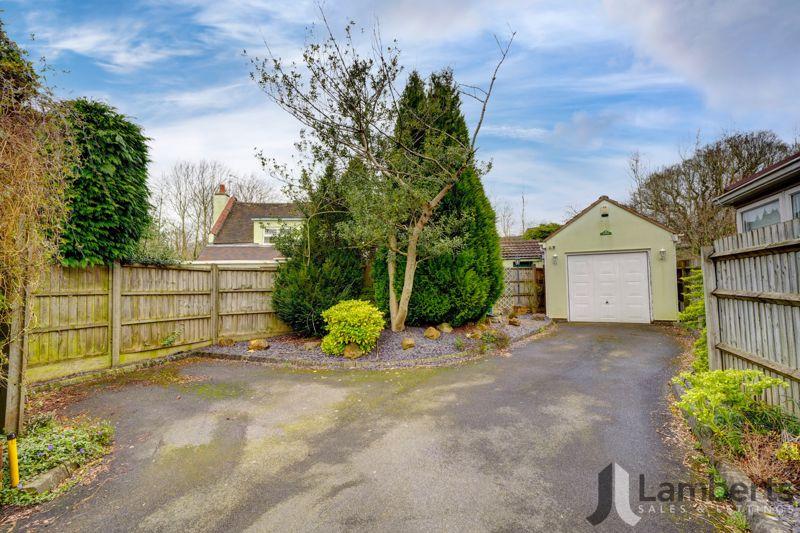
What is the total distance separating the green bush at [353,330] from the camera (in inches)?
280

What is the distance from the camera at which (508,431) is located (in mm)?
3785

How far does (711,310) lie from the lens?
443cm

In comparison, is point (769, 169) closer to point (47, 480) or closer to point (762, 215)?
point (762, 215)

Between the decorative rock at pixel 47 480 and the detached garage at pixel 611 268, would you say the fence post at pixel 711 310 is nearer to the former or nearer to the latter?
the decorative rock at pixel 47 480

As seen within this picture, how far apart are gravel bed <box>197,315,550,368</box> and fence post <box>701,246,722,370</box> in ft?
12.5

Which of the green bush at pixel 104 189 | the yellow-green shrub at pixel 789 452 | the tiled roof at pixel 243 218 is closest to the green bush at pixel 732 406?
the yellow-green shrub at pixel 789 452

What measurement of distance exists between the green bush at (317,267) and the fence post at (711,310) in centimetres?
662

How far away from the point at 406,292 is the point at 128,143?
5.97 meters

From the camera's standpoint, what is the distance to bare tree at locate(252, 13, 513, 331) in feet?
24.6

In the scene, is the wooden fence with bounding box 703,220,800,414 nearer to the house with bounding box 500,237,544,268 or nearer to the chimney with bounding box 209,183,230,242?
the house with bounding box 500,237,544,268

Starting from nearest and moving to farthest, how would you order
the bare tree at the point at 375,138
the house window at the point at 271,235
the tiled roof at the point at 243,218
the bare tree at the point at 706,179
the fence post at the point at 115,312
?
1. the fence post at the point at 115,312
2. the bare tree at the point at 375,138
3. the house window at the point at 271,235
4. the bare tree at the point at 706,179
5. the tiled roof at the point at 243,218

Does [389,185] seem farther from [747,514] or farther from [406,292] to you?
[747,514]

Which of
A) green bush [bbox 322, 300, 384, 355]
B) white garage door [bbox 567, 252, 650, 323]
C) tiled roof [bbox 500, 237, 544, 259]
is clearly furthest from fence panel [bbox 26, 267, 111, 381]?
tiled roof [bbox 500, 237, 544, 259]

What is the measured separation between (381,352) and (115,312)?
16.1 feet
